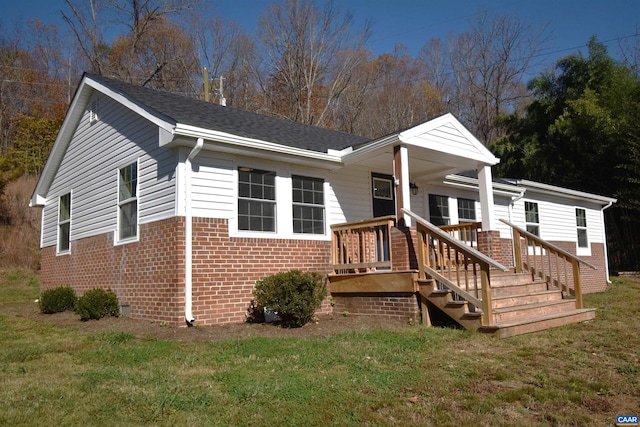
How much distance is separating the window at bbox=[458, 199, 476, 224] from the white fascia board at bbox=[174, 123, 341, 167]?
Answer: 197 inches

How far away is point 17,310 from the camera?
1181 centimetres

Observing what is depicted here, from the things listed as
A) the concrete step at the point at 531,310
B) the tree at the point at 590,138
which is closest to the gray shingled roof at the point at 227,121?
the concrete step at the point at 531,310

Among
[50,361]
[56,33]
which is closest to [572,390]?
[50,361]

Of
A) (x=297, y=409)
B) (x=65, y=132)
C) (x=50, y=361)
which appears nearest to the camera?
(x=297, y=409)

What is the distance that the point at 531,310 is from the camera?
7980mm

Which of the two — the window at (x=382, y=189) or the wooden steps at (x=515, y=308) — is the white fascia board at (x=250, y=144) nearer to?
the window at (x=382, y=189)

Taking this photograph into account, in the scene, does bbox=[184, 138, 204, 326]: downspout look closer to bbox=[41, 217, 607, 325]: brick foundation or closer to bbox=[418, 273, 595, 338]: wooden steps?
bbox=[41, 217, 607, 325]: brick foundation

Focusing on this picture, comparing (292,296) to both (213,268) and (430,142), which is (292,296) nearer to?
(213,268)

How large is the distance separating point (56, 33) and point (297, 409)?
30.3m

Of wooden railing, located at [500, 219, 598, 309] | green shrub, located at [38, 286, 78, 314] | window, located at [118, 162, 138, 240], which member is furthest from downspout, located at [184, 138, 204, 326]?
wooden railing, located at [500, 219, 598, 309]

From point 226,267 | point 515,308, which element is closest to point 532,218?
point 515,308

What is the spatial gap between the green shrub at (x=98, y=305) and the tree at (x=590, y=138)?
1800cm

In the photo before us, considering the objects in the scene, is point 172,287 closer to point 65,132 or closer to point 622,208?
point 65,132

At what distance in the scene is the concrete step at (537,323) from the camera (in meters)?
6.90
